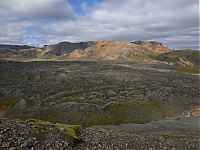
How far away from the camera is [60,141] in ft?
112

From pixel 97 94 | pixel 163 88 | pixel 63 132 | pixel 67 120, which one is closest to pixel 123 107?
pixel 97 94

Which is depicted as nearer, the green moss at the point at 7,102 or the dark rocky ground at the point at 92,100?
the dark rocky ground at the point at 92,100

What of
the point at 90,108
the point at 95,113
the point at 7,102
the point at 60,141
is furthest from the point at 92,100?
the point at 60,141

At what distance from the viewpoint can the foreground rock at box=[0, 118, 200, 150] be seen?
30797 millimetres

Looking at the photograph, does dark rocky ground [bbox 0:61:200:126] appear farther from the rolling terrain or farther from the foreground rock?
the foreground rock

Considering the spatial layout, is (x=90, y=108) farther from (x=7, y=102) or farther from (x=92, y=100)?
(x=7, y=102)

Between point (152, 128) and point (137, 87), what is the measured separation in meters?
49.6

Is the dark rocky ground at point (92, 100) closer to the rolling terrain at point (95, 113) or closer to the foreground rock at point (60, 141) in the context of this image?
the rolling terrain at point (95, 113)

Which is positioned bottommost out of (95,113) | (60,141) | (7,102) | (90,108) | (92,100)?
(7,102)

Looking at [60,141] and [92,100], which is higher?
[60,141]

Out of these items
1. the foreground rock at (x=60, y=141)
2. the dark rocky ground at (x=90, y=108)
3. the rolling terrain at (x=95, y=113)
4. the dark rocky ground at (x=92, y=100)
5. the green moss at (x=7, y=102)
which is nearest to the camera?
the foreground rock at (x=60, y=141)

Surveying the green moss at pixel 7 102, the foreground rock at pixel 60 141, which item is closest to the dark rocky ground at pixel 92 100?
the green moss at pixel 7 102

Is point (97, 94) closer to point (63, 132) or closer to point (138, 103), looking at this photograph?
point (138, 103)

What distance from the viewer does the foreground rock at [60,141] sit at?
30.8 metres
